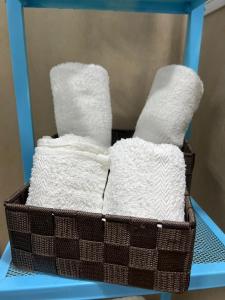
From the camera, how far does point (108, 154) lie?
0.35m

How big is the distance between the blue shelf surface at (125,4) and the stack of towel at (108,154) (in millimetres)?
123

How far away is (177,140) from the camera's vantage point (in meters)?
0.40

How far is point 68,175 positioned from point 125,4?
31cm

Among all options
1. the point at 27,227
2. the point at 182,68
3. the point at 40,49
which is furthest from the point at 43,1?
the point at 27,227

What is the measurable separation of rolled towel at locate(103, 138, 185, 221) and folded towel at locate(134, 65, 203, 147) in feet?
0.26

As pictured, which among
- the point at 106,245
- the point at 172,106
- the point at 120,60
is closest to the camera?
the point at 106,245

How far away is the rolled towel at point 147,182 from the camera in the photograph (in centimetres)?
→ 29

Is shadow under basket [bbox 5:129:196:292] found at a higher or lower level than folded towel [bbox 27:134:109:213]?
lower

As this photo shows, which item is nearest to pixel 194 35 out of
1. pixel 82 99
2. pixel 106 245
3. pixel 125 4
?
pixel 125 4

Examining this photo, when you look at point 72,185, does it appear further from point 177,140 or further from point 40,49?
point 40,49

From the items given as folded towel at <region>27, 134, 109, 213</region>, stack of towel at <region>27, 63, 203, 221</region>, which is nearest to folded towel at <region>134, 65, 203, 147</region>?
stack of towel at <region>27, 63, 203, 221</region>

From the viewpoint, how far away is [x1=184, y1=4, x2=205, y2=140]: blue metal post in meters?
0.43

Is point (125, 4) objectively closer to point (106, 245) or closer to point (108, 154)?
point (108, 154)

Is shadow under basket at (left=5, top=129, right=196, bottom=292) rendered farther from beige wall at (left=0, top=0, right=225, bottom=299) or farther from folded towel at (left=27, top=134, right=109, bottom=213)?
beige wall at (left=0, top=0, right=225, bottom=299)
